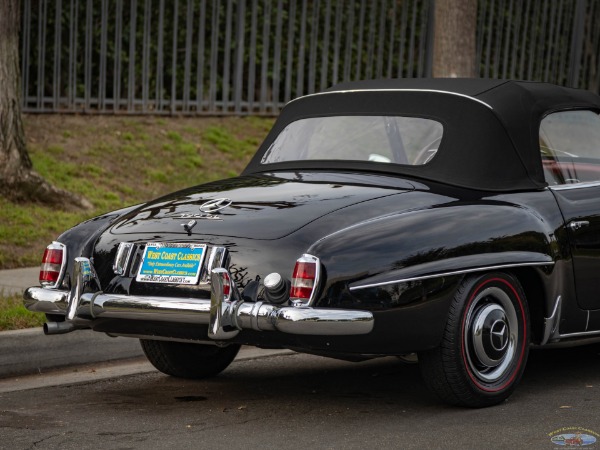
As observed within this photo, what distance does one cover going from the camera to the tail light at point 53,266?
5934 millimetres

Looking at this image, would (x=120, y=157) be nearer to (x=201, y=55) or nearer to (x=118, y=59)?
(x=118, y=59)

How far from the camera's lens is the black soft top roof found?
19.8 feet

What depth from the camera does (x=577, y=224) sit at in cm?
612

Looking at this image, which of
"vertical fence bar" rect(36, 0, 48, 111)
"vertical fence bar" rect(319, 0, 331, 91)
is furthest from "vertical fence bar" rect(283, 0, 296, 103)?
"vertical fence bar" rect(36, 0, 48, 111)

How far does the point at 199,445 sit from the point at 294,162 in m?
2.00

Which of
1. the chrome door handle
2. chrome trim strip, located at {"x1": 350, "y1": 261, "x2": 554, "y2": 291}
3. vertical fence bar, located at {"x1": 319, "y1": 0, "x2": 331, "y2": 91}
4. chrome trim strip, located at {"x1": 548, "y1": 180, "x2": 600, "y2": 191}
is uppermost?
vertical fence bar, located at {"x1": 319, "y1": 0, "x2": 331, "y2": 91}

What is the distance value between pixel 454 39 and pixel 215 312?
8.76 meters

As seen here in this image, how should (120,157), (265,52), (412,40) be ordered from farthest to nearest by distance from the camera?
(412,40)
(265,52)
(120,157)

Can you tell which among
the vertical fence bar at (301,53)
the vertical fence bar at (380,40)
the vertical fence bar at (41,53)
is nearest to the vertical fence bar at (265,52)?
the vertical fence bar at (301,53)

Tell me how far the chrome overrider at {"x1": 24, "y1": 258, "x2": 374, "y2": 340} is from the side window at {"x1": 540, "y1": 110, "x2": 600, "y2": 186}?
5.98 feet

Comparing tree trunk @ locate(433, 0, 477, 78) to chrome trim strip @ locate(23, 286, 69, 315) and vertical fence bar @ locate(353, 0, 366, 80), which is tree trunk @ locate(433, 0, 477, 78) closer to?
vertical fence bar @ locate(353, 0, 366, 80)

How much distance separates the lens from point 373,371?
6738 mm

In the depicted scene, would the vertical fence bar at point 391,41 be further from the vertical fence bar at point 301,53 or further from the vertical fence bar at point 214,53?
the vertical fence bar at point 214,53

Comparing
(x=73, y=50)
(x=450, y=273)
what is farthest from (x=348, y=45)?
(x=450, y=273)
